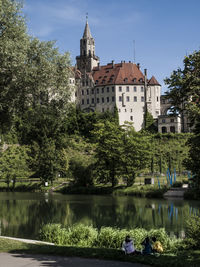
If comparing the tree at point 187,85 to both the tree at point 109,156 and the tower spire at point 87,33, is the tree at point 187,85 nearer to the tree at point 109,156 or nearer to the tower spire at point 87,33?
the tree at point 109,156

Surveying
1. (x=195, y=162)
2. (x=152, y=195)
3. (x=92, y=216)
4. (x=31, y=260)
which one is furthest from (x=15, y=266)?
(x=152, y=195)

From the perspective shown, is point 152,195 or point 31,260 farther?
point 152,195

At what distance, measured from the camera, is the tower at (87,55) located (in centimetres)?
10269

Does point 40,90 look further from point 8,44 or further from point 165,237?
point 165,237

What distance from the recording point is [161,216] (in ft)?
81.7

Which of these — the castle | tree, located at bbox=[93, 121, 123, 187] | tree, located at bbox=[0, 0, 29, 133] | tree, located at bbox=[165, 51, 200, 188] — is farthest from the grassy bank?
the castle

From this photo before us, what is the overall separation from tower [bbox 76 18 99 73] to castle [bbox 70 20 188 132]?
14.7 ft

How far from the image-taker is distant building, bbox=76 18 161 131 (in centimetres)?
9306

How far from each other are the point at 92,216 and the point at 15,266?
15962mm

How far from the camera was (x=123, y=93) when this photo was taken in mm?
93375

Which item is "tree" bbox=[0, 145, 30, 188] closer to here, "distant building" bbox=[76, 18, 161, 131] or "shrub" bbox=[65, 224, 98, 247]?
"distant building" bbox=[76, 18, 161, 131]

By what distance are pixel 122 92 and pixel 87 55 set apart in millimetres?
18681

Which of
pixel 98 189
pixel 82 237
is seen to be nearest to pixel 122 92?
pixel 98 189

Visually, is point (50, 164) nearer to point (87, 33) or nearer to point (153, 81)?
point (153, 81)
